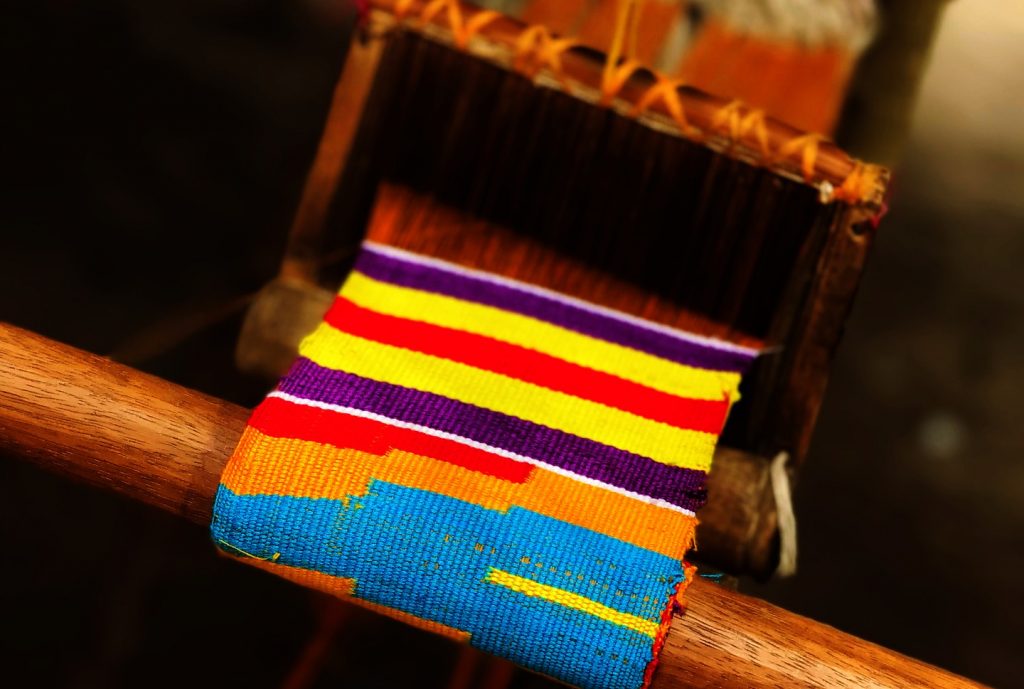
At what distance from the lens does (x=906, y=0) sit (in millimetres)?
1454

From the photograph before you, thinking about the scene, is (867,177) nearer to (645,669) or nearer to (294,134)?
(645,669)

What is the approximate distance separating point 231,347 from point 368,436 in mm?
1226

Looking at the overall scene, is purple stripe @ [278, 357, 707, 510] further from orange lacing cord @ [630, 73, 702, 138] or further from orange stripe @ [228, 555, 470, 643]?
orange lacing cord @ [630, 73, 702, 138]

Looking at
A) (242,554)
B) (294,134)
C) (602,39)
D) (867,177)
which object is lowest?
(242,554)

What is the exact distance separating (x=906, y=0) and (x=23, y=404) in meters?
1.41

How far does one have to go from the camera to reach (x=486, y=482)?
75 centimetres

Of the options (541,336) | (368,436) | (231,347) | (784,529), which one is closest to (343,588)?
(368,436)

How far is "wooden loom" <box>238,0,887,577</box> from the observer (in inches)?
36.1

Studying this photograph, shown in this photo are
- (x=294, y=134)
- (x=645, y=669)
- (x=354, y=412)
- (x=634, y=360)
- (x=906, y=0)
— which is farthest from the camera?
(x=294, y=134)

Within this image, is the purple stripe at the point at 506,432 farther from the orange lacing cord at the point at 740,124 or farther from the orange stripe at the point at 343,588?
the orange lacing cord at the point at 740,124

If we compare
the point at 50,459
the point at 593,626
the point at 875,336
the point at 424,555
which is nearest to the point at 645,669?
the point at 593,626

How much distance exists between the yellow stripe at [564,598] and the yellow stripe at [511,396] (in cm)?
18

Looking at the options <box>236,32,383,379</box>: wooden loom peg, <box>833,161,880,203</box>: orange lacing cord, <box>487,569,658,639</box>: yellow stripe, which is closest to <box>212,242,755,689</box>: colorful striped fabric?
<box>487,569,658,639</box>: yellow stripe

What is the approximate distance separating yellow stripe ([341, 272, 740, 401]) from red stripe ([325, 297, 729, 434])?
1 centimetres
